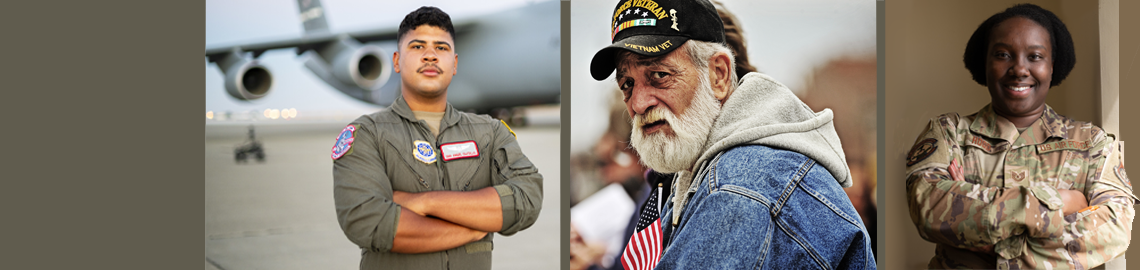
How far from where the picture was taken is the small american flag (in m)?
3.58

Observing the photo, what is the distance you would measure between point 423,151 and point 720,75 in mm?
1589

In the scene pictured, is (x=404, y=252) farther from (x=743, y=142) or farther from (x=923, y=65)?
(x=923, y=65)

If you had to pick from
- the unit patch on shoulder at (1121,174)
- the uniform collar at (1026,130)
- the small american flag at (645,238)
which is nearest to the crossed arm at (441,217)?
the small american flag at (645,238)

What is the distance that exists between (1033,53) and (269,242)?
448 cm

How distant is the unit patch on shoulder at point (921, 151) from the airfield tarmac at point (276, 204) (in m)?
2.42

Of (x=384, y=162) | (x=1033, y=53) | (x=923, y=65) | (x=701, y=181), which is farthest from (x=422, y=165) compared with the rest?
(x=1033, y=53)

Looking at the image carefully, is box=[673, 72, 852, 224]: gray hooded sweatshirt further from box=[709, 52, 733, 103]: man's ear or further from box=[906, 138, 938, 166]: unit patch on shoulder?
box=[906, 138, 938, 166]: unit patch on shoulder

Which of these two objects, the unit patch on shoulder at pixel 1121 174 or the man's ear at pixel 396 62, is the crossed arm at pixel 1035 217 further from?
the man's ear at pixel 396 62

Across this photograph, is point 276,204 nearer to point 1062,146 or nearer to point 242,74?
point 242,74

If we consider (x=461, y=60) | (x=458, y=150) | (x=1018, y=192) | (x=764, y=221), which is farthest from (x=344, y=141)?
(x=1018, y=192)

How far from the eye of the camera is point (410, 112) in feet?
11.0

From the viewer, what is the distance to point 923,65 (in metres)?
4.16

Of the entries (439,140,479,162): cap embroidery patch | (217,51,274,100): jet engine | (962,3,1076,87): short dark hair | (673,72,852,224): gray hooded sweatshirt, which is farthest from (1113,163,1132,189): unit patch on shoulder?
(217,51,274,100): jet engine

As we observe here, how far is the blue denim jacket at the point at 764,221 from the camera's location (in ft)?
8.86
